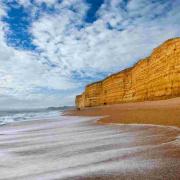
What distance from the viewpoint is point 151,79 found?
31.0 meters

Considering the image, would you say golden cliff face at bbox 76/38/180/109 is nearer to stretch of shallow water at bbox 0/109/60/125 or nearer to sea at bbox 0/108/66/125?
sea at bbox 0/108/66/125

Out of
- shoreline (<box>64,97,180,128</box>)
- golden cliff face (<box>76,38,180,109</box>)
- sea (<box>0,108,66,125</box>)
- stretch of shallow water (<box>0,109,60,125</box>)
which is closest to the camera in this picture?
shoreline (<box>64,97,180,128</box>)

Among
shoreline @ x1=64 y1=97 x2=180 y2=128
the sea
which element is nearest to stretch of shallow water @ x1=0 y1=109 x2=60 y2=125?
the sea

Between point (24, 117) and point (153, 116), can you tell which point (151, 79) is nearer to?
point (153, 116)

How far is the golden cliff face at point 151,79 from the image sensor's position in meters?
24.5

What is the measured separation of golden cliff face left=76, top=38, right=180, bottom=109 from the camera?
2453 cm

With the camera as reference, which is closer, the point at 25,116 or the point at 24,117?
the point at 24,117

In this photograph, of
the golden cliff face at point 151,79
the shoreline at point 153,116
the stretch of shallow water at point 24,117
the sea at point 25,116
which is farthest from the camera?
the stretch of shallow water at point 24,117

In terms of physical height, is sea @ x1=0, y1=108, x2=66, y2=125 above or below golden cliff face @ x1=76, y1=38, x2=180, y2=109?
below

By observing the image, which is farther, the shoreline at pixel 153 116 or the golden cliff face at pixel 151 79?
the golden cliff face at pixel 151 79

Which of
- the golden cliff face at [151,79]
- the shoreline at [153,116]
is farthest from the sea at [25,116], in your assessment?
the shoreline at [153,116]

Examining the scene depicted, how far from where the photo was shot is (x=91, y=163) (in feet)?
14.0

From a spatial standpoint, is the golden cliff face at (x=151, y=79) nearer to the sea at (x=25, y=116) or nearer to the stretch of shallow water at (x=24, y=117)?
the sea at (x=25, y=116)

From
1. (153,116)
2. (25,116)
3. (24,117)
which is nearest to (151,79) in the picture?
(153,116)
